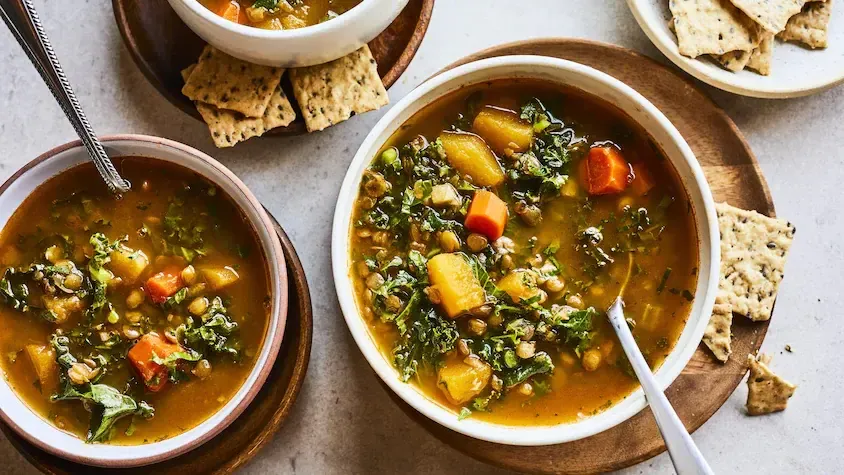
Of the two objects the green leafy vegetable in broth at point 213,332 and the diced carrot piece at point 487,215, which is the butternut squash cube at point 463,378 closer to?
the diced carrot piece at point 487,215

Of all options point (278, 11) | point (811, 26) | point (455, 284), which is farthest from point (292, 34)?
point (811, 26)

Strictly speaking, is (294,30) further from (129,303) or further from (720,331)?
(720,331)

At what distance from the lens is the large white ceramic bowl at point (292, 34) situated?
9.45 feet

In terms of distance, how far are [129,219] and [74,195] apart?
0.22 meters

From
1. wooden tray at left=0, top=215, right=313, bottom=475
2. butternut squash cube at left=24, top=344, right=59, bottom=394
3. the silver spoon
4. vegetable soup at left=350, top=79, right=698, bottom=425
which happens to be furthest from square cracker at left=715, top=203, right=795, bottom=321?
butternut squash cube at left=24, top=344, right=59, bottom=394

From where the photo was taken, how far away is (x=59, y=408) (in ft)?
10.1

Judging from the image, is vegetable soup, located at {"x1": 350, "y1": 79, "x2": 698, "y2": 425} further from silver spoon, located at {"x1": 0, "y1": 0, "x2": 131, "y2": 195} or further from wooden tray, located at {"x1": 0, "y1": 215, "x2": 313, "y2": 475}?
silver spoon, located at {"x1": 0, "y1": 0, "x2": 131, "y2": 195}

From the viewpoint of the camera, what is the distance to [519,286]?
300cm

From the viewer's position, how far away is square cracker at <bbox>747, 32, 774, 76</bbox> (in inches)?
134

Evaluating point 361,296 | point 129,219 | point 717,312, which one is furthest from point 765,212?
point 129,219

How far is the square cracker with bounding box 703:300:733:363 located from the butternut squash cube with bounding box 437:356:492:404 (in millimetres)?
875

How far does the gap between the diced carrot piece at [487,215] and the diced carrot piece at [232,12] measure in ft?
3.64

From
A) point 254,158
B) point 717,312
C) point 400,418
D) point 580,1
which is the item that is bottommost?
point 400,418

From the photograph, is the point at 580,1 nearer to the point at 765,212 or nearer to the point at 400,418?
the point at 765,212
